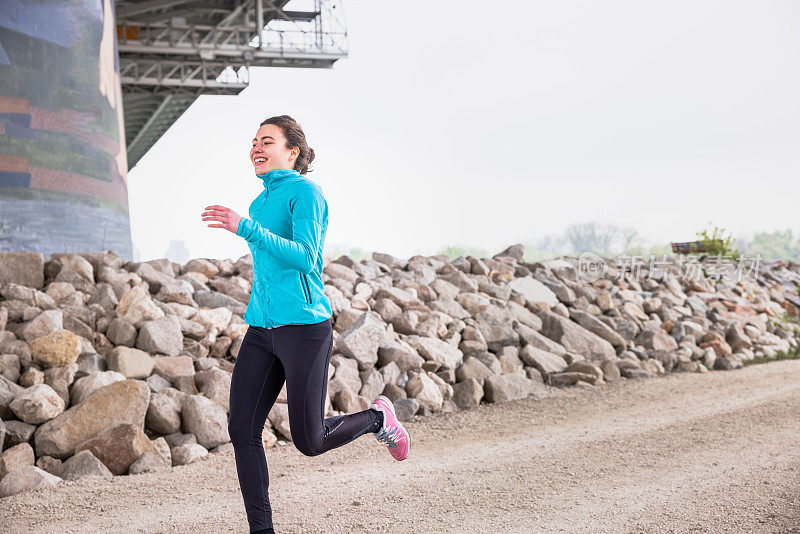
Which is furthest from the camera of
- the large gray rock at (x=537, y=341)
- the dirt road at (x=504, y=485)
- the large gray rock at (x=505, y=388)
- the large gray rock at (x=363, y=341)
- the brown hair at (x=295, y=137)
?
the large gray rock at (x=537, y=341)

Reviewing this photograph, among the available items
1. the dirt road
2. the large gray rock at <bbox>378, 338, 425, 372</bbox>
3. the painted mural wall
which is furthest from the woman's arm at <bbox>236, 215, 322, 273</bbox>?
the painted mural wall

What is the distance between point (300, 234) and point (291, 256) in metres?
0.11

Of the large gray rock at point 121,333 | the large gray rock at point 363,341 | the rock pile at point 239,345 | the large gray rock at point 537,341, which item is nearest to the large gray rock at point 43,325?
the rock pile at point 239,345

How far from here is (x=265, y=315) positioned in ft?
8.94

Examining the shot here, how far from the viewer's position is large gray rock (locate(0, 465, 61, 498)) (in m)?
4.15

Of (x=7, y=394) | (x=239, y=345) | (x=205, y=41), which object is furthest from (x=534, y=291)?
(x=205, y=41)

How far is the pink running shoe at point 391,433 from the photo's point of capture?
3213mm

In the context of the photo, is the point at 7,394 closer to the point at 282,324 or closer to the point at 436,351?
the point at 282,324

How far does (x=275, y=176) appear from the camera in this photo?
2797 millimetres

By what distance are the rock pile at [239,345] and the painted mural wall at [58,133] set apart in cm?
256

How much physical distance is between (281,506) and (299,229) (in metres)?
2.00

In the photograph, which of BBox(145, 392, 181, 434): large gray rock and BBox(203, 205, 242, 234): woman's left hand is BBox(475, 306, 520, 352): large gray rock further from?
BBox(203, 205, 242, 234): woman's left hand

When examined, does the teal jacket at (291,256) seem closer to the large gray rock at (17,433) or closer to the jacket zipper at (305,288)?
the jacket zipper at (305,288)

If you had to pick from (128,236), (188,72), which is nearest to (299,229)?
(128,236)
